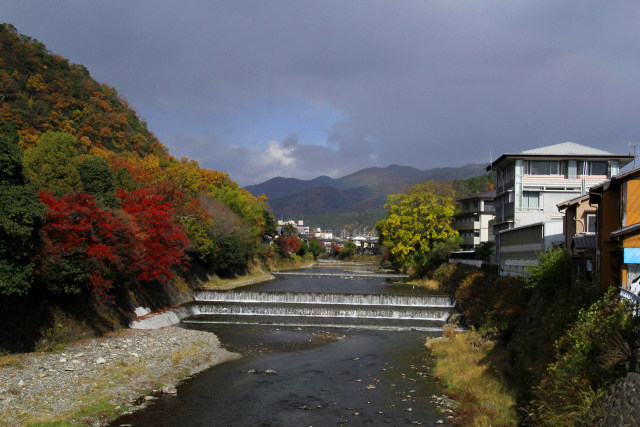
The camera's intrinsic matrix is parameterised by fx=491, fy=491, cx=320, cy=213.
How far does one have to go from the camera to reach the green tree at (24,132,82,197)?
2777 centimetres

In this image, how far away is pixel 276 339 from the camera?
88.7 feet

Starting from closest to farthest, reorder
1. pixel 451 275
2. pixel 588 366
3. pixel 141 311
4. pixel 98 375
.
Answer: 1. pixel 588 366
2. pixel 98 375
3. pixel 141 311
4. pixel 451 275

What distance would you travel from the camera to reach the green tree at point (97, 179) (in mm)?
28600

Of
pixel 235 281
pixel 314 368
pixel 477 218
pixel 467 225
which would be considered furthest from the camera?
pixel 467 225

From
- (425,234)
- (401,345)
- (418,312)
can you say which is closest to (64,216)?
(401,345)

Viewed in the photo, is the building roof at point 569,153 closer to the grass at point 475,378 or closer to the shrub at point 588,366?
the grass at point 475,378

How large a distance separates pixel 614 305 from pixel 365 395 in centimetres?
866

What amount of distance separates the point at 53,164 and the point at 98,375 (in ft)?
50.6

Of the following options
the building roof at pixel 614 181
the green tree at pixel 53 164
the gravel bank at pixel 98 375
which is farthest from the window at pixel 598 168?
the green tree at pixel 53 164

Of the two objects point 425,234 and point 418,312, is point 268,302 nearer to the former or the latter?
point 418,312

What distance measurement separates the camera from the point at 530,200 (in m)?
42.5

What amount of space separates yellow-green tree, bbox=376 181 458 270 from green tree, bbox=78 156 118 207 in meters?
38.9

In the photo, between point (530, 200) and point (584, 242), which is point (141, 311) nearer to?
point (584, 242)

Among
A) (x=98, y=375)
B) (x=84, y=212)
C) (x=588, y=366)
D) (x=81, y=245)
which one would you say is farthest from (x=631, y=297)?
(x=84, y=212)
